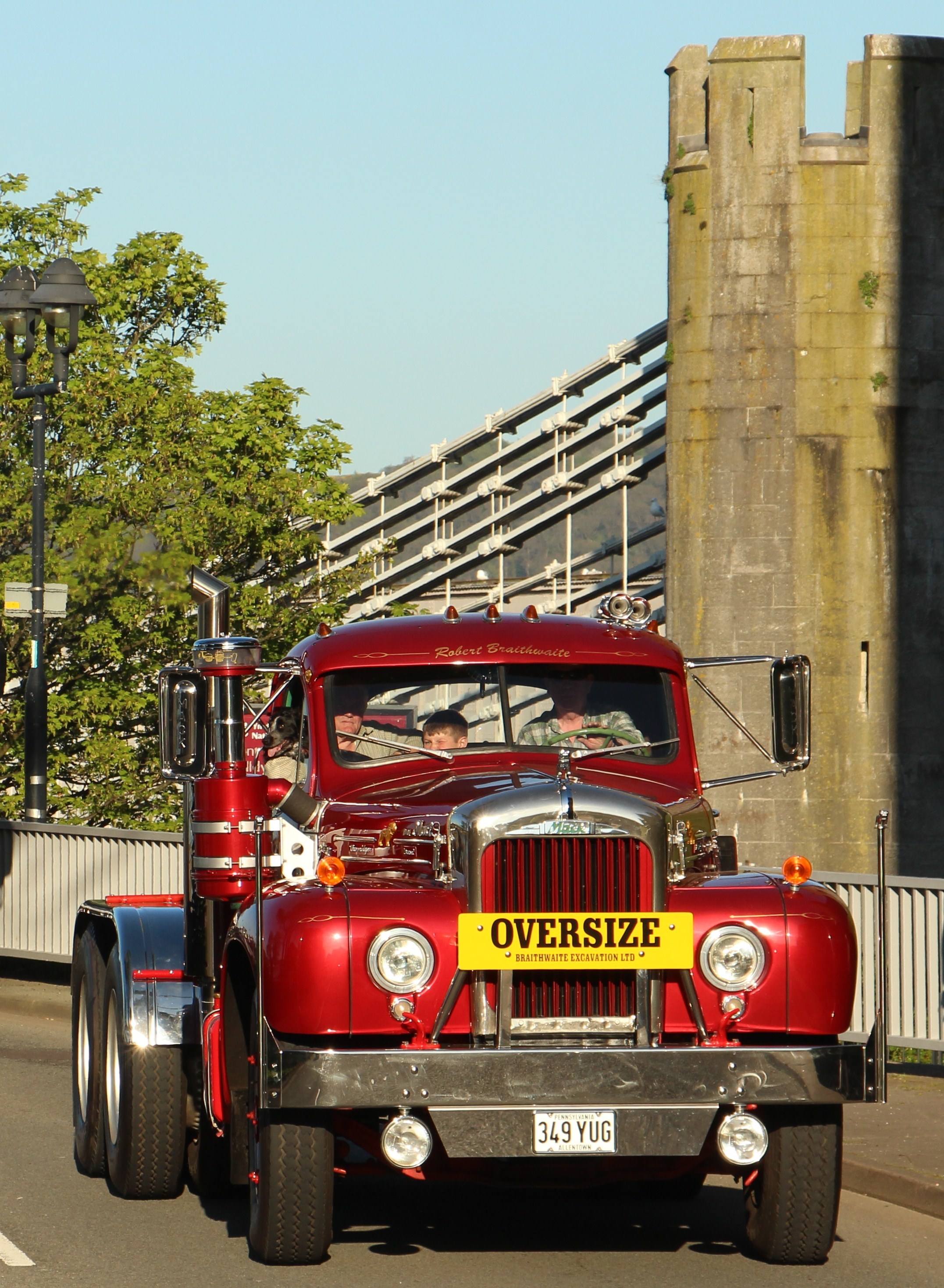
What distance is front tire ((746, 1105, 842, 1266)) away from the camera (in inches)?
291

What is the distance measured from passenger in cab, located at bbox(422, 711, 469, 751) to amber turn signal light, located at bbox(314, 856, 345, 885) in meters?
1.55

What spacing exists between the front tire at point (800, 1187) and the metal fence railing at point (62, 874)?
949 centimetres

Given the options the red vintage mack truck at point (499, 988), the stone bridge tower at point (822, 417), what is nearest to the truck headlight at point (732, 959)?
the red vintage mack truck at point (499, 988)

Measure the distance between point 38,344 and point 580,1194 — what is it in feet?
72.3

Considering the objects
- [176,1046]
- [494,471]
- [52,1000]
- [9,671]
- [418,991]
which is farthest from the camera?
[494,471]

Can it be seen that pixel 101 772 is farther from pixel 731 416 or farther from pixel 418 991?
pixel 418 991

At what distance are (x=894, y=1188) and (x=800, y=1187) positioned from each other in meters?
1.89

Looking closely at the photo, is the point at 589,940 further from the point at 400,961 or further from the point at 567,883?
the point at 400,961

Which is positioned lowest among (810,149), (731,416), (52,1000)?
(52,1000)

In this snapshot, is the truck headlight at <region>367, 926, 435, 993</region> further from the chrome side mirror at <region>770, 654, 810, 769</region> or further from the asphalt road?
the chrome side mirror at <region>770, 654, 810, 769</region>

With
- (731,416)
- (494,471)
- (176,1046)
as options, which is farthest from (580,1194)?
(494,471)

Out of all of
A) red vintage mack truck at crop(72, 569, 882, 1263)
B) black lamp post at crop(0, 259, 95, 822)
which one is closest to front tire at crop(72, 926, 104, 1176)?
red vintage mack truck at crop(72, 569, 882, 1263)

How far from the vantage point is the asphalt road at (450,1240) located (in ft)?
24.5

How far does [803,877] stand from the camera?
7.58m
